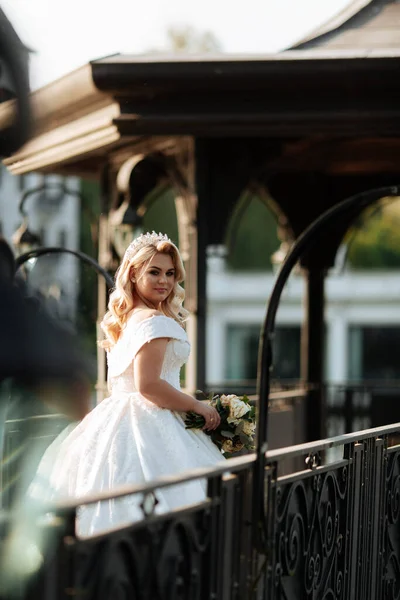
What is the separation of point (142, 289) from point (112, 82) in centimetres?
326

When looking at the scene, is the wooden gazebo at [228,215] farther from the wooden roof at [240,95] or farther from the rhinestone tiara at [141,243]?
the rhinestone tiara at [141,243]

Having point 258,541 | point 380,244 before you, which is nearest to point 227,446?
point 258,541

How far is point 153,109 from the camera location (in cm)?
813

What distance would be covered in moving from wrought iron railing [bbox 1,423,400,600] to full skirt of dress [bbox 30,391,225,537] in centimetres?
47

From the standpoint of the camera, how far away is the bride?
4.79m

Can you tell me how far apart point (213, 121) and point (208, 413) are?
3.67 meters

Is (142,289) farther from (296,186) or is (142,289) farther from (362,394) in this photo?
(362,394)

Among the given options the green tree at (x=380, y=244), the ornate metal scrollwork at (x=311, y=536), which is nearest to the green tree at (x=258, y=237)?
the green tree at (x=380, y=244)

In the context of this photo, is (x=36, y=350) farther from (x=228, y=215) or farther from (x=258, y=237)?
(x=258, y=237)

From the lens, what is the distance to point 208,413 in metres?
4.91

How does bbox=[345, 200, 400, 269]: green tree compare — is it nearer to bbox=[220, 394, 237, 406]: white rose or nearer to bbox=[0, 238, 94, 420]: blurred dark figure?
bbox=[220, 394, 237, 406]: white rose

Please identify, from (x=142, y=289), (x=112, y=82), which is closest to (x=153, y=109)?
(x=112, y=82)

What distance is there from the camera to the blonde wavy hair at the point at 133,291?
4988 mm

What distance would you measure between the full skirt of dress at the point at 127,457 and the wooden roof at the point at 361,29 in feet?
13.2
